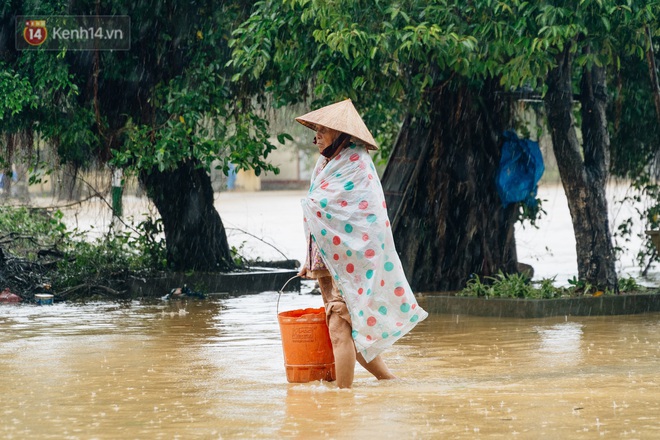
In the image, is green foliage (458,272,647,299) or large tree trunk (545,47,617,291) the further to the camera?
large tree trunk (545,47,617,291)

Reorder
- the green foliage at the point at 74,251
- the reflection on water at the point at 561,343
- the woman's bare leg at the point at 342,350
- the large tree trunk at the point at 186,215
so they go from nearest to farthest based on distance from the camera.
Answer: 1. the woman's bare leg at the point at 342,350
2. the reflection on water at the point at 561,343
3. the green foliage at the point at 74,251
4. the large tree trunk at the point at 186,215

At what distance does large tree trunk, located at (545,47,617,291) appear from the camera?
42.7 ft

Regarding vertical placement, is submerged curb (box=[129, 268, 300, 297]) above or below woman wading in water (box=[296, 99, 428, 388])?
below

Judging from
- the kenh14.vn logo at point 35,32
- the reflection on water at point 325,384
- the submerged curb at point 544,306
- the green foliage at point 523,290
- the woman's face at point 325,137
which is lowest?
the reflection on water at point 325,384

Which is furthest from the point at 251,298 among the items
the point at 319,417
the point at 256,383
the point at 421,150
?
the point at 319,417

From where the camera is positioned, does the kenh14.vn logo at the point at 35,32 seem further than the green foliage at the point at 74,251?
No

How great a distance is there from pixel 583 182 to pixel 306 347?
245 inches

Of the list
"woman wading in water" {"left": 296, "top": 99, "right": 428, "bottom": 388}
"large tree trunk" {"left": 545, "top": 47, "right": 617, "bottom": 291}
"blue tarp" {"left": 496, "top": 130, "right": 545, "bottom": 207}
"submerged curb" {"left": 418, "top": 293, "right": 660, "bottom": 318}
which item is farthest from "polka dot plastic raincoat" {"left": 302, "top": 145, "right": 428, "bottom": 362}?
"blue tarp" {"left": 496, "top": 130, "right": 545, "bottom": 207}

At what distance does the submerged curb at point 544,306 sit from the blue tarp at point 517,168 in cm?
264

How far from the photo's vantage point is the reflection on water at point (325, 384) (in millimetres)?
6234

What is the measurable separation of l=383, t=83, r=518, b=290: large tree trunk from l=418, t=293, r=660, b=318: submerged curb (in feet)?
7.31

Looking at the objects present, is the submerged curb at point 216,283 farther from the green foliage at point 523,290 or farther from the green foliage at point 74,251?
the green foliage at point 523,290

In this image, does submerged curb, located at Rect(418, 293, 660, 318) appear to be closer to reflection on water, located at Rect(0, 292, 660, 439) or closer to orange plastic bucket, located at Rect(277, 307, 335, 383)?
reflection on water, located at Rect(0, 292, 660, 439)

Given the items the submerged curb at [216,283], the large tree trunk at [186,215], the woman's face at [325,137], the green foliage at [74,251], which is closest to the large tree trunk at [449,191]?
the submerged curb at [216,283]
